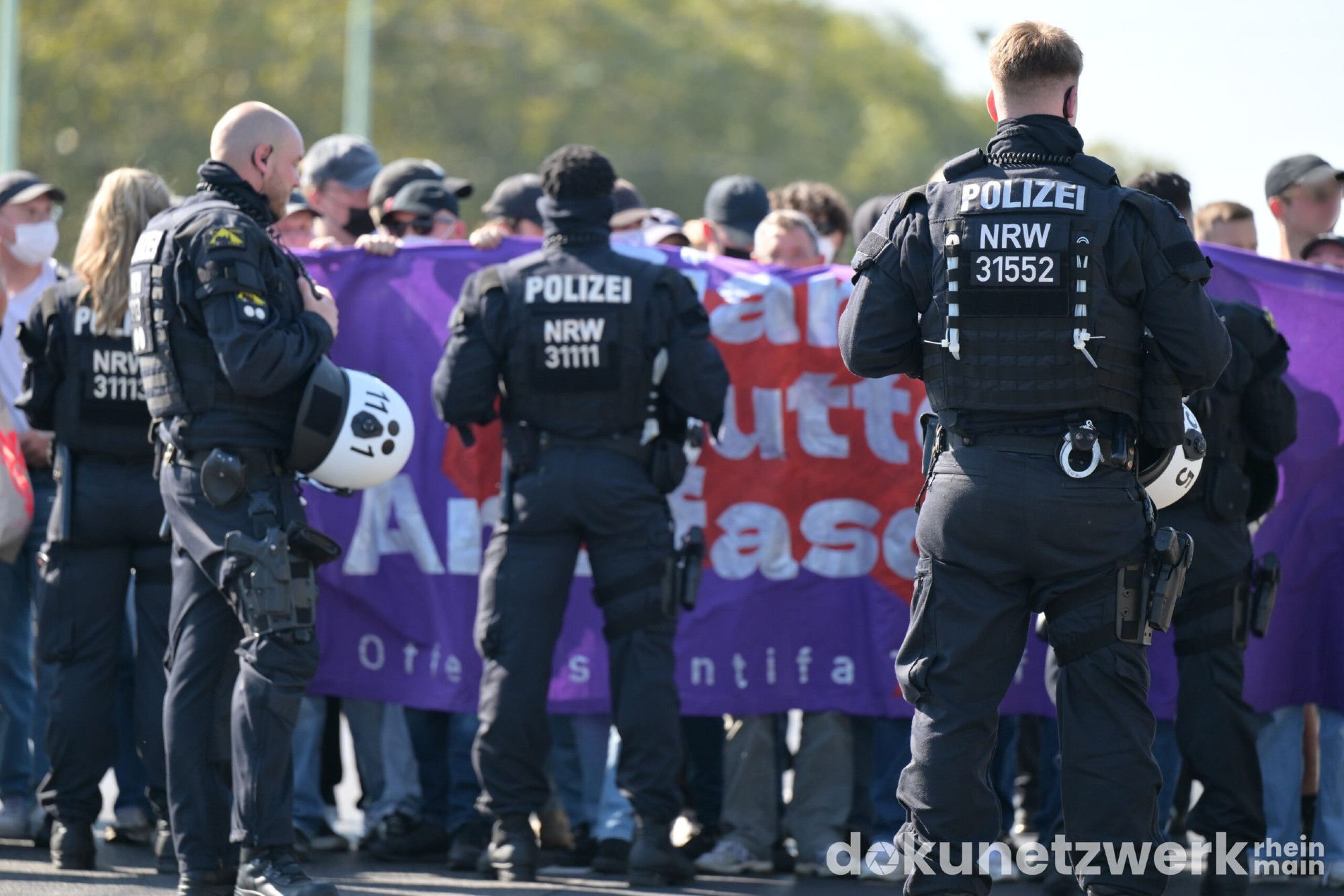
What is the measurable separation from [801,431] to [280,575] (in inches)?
93.9

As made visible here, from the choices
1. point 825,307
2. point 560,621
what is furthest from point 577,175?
point 560,621

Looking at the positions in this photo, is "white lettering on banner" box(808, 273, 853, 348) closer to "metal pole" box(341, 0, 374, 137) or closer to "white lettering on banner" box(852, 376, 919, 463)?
"white lettering on banner" box(852, 376, 919, 463)

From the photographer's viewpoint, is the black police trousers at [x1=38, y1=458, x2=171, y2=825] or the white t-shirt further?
the white t-shirt

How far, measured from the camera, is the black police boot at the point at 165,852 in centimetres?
601

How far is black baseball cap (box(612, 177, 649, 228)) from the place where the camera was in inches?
303

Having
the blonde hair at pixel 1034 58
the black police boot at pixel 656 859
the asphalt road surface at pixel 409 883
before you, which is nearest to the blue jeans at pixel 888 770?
the asphalt road surface at pixel 409 883

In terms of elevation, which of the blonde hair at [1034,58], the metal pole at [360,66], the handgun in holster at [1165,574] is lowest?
the handgun in holster at [1165,574]

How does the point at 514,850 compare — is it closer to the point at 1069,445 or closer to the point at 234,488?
the point at 234,488

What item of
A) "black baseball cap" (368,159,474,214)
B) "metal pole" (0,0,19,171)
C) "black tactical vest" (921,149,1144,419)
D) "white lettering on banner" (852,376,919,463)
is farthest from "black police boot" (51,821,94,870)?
"metal pole" (0,0,19,171)

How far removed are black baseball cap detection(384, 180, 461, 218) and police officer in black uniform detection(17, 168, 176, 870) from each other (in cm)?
123

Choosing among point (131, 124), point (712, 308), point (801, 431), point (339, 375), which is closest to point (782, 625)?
point (801, 431)

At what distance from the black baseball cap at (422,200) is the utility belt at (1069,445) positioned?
127 inches

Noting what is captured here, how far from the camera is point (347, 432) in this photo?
5.32 metres

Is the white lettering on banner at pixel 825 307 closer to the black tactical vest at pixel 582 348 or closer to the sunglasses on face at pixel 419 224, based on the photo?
the black tactical vest at pixel 582 348
